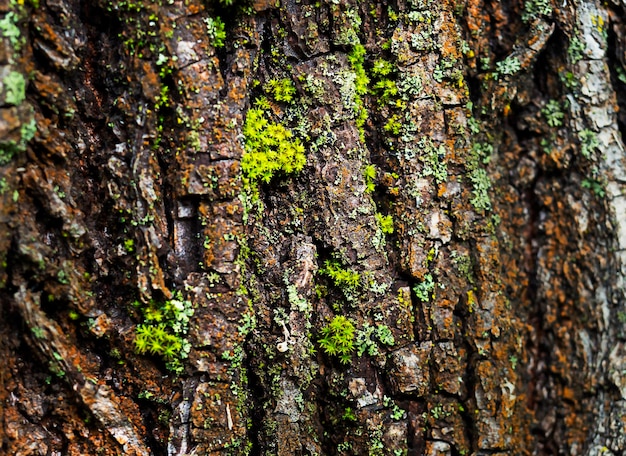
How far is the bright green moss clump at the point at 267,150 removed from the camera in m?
2.45

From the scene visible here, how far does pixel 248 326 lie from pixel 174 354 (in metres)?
0.31

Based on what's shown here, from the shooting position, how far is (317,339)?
2547mm

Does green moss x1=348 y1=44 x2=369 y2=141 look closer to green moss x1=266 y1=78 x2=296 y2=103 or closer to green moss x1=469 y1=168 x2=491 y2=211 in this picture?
green moss x1=266 y1=78 x2=296 y2=103

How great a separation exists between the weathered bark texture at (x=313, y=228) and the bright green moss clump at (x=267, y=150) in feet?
0.04

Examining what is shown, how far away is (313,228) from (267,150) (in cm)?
38

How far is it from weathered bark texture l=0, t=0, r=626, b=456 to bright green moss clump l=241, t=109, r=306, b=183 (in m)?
0.01

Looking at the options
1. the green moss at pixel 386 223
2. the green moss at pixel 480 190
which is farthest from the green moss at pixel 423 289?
the green moss at pixel 480 190

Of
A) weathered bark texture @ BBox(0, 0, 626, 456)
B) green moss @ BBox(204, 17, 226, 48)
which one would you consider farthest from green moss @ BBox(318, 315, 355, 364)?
green moss @ BBox(204, 17, 226, 48)

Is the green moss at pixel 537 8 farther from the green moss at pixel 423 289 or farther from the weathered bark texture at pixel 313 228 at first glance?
the green moss at pixel 423 289

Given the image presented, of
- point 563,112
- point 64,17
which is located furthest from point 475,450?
point 64,17

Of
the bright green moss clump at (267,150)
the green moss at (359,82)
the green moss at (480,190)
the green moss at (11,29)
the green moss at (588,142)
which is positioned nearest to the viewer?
the green moss at (11,29)

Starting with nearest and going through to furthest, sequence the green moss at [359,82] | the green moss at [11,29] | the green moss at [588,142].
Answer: the green moss at [11,29] < the green moss at [359,82] < the green moss at [588,142]

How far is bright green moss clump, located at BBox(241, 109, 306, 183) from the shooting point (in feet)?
8.03

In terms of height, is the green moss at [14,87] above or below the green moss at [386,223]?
above
